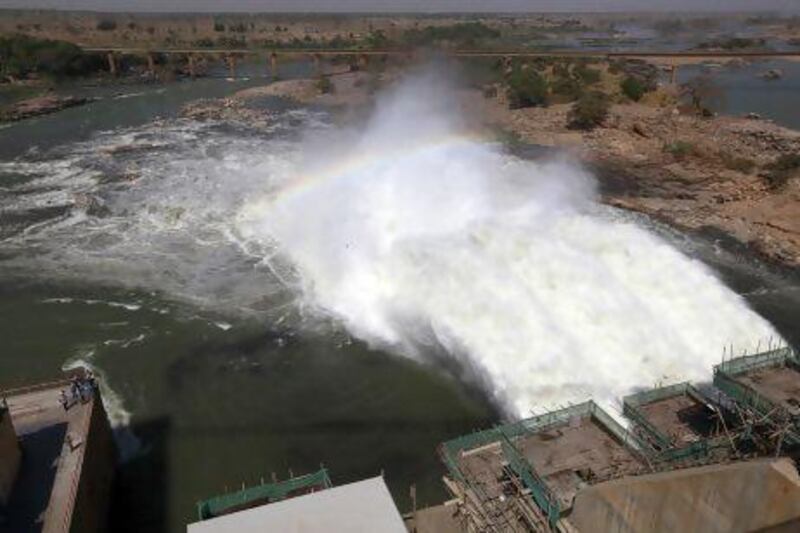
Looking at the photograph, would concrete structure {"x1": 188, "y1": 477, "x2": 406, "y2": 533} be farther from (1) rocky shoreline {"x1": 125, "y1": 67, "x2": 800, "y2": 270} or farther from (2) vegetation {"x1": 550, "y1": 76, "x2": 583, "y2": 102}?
(2) vegetation {"x1": 550, "y1": 76, "x2": 583, "y2": 102}

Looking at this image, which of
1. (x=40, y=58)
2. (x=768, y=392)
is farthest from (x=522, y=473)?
(x=40, y=58)

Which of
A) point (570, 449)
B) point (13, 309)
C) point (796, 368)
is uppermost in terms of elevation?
point (796, 368)

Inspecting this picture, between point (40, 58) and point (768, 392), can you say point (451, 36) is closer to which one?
point (40, 58)

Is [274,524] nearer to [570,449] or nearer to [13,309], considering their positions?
[570,449]

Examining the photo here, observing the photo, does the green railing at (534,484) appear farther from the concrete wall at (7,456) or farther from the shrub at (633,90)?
the shrub at (633,90)

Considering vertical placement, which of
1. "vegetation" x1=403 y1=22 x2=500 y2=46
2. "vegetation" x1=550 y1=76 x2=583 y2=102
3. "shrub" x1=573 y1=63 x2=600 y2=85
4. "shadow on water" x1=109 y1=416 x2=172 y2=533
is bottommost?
"shadow on water" x1=109 y1=416 x2=172 y2=533

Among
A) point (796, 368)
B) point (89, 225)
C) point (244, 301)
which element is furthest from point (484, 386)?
point (89, 225)

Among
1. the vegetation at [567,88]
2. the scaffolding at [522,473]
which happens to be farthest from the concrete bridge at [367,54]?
the scaffolding at [522,473]

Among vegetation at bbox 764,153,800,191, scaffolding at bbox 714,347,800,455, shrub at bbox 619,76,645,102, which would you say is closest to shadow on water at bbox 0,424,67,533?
scaffolding at bbox 714,347,800,455
